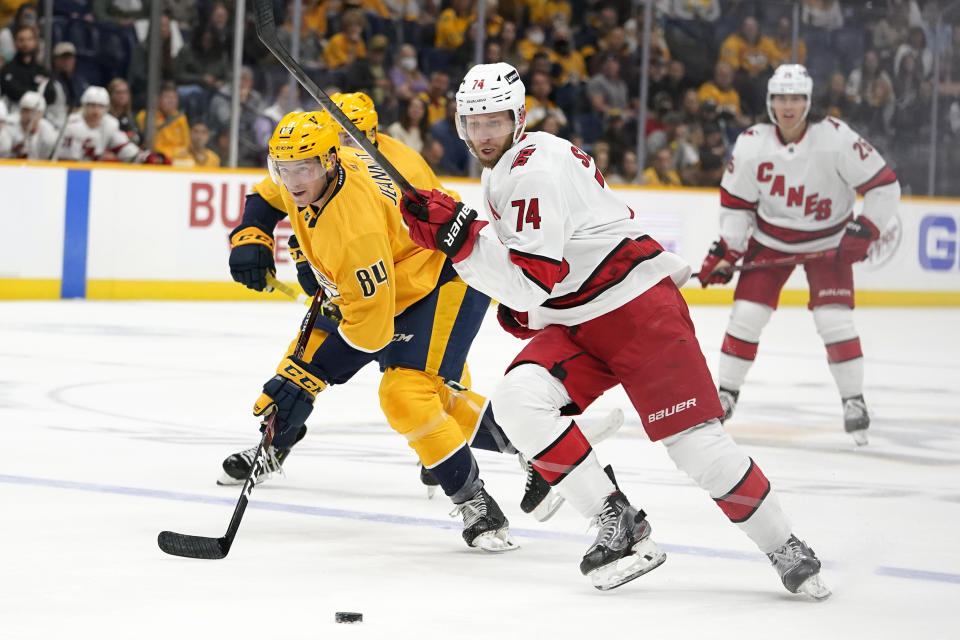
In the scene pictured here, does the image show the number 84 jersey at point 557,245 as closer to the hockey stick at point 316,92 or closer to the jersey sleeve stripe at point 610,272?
the jersey sleeve stripe at point 610,272

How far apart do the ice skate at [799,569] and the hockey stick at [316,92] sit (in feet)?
3.43

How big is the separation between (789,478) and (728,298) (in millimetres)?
6562

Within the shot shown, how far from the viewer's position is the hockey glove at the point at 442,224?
2.95 metres

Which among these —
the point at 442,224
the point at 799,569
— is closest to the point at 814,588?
the point at 799,569

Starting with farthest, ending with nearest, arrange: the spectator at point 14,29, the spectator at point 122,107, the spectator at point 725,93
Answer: the spectator at point 725,93 < the spectator at point 122,107 < the spectator at point 14,29

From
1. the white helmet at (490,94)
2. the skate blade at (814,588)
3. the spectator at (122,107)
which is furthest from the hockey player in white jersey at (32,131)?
the skate blade at (814,588)

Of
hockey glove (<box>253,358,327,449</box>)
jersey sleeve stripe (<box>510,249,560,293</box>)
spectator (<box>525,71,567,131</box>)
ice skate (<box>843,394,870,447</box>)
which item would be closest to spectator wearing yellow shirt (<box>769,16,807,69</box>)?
spectator (<box>525,71,567,131</box>)

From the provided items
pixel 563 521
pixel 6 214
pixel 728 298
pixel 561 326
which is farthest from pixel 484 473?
pixel 728 298

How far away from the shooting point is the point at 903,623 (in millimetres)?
2895

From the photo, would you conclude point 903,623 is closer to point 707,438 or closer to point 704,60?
point 707,438

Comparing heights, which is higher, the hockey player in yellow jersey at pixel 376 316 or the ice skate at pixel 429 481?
the hockey player in yellow jersey at pixel 376 316

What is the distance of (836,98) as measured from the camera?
11531 millimetres

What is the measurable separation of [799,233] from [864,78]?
586 centimetres

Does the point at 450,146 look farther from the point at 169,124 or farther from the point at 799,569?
the point at 799,569
